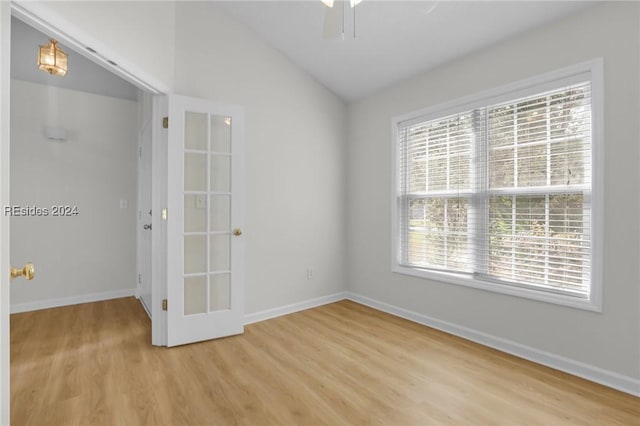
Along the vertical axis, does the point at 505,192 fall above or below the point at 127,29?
below

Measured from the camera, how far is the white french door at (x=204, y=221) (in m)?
2.68

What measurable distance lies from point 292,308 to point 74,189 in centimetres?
293

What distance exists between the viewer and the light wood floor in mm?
1791

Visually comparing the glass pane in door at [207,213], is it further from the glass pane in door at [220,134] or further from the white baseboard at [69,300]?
the white baseboard at [69,300]

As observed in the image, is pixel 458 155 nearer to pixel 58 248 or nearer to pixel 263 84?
pixel 263 84

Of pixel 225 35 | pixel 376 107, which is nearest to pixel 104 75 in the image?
pixel 225 35

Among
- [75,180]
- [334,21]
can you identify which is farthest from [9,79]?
[75,180]

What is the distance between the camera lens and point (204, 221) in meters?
2.88

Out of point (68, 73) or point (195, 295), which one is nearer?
point (195, 295)

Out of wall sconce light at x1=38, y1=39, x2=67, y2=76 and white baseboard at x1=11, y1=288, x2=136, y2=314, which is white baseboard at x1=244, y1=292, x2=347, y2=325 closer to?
white baseboard at x1=11, y1=288, x2=136, y2=314

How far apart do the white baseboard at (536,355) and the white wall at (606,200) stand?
0.11ft

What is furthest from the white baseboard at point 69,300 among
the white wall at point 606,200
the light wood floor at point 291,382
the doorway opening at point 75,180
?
the white wall at point 606,200

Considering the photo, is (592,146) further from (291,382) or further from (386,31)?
(291,382)

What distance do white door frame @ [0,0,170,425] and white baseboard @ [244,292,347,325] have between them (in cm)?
85
